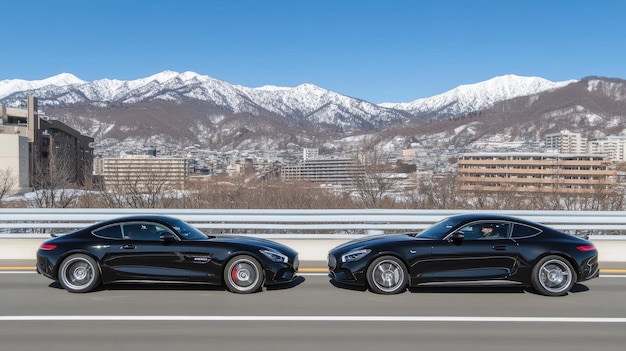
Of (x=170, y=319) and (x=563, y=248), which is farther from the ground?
(x=563, y=248)

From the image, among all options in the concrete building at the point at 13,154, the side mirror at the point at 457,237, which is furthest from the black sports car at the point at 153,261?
the concrete building at the point at 13,154

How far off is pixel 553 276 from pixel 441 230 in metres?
1.71

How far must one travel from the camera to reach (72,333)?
618 centimetres

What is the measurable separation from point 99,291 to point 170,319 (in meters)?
2.20

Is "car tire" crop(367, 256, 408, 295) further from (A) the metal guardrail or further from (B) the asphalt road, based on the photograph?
(A) the metal guardrail

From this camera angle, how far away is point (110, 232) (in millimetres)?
8492

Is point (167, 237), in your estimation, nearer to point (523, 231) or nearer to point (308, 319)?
point (308, 319)

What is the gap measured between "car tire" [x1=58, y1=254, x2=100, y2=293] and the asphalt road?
0.14m

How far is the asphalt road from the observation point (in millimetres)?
5883

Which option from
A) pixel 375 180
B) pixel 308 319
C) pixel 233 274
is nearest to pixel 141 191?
pixel 375 180

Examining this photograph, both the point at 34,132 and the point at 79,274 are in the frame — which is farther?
the point at 34,132

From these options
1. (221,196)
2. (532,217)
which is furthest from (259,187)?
(532,217)

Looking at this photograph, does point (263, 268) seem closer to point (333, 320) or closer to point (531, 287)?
point (333, 320)

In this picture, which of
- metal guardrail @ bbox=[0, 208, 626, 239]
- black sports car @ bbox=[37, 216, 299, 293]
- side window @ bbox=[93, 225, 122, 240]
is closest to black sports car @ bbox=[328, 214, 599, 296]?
black sports car @ bbox=[37, 216, 299, 293]
